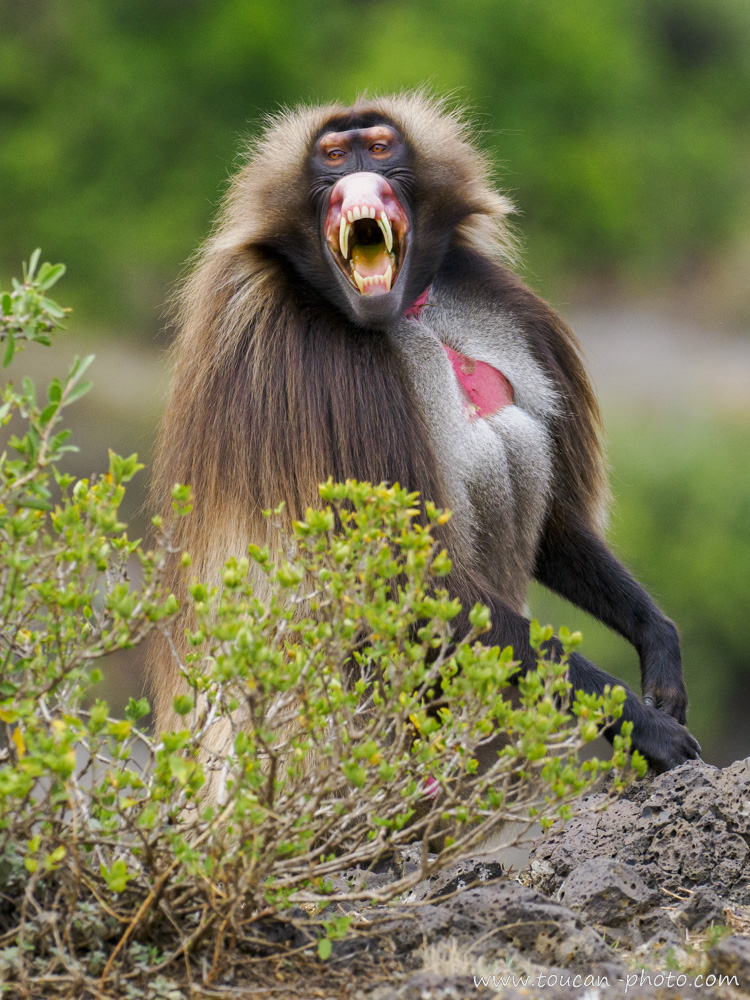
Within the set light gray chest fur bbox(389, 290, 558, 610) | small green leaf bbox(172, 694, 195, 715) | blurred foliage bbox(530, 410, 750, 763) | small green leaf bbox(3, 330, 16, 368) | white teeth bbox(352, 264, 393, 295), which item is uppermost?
white teeth bbox(352, 264, 393, 295)

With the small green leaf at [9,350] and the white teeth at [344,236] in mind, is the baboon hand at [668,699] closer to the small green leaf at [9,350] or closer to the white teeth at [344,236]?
the white teeth at [344,236]

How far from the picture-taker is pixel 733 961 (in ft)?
7.78

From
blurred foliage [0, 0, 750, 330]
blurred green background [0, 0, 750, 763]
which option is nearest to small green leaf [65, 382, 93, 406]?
blurred green background [0, 0, 750, 763]

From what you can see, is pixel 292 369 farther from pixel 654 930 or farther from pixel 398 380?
pixel 654 930

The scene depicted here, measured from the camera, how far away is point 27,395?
2365 mm

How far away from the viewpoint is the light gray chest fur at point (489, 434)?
3.53 meters

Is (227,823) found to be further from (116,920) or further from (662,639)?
(662,639)

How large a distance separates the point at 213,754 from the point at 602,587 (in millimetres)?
1843

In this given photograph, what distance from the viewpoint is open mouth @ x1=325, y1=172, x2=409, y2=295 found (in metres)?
3.46

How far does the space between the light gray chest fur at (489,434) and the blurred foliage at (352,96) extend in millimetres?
12499

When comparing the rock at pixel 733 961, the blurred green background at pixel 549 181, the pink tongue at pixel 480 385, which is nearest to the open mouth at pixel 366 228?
the pink tongue at pixel 480 385

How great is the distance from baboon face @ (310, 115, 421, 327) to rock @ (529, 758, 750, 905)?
1.39m

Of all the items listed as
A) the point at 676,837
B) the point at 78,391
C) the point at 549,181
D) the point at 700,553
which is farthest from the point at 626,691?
the point at 549,181

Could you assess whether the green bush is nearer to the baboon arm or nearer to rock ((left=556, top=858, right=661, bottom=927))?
rock ((left=556, top=858, right=661, bottom=927))
